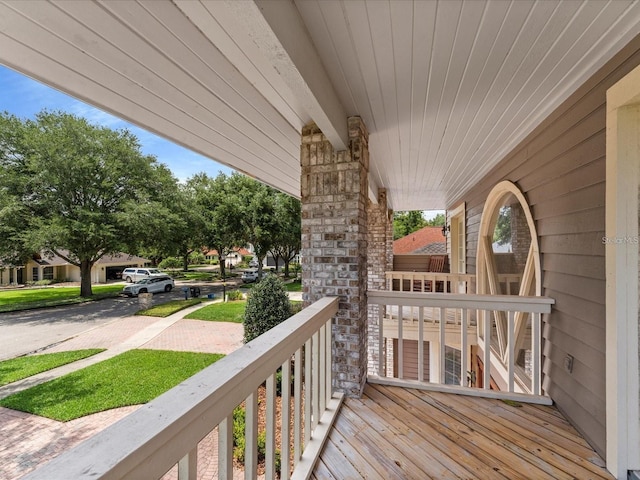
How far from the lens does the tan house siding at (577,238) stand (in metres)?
1.72

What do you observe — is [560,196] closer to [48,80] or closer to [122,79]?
[122,79]

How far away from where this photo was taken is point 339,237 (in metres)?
2.25

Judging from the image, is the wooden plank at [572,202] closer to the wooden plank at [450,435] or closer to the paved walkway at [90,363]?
the wooden plank at [450,435]

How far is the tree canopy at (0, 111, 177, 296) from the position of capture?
36.6ft

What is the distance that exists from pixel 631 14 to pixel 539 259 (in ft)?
5.88

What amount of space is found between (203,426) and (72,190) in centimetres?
1560

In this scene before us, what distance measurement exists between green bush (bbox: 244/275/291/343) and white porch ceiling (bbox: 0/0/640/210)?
3.43m

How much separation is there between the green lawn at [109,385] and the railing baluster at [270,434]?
4.83 meters

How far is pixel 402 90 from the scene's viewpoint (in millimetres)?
1960

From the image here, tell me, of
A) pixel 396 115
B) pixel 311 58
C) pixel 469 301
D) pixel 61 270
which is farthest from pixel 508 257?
pixel 61 270

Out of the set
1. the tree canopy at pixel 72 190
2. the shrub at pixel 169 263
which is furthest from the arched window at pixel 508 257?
the shrub at pixel 169 263

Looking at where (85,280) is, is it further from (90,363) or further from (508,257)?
(508,257)

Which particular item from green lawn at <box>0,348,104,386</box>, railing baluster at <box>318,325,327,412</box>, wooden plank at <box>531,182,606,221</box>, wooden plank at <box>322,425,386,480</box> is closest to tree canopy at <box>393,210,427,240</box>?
green lawn at <box>0,348,104,386</box>

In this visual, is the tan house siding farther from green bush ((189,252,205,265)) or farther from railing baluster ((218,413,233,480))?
green bush ((189,252,205,265))
